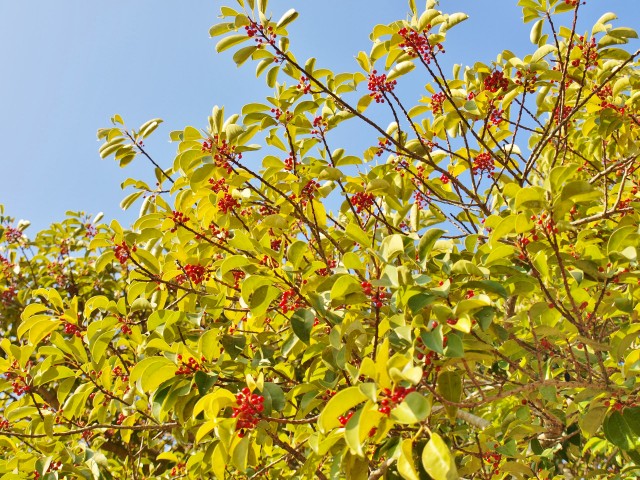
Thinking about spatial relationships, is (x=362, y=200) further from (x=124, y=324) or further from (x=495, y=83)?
(x=124, y=324)

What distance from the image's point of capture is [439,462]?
135cm

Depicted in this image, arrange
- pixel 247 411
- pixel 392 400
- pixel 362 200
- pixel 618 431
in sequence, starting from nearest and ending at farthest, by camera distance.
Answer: pixel 392 400
pixel 247 411
pixel 618 431
pixel 362 200

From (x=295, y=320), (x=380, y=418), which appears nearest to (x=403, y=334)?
(x=380, y=418)

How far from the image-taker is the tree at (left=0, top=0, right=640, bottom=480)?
1.85 m

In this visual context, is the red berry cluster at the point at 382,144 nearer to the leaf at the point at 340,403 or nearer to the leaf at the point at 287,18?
the leaf at the point at 287,18

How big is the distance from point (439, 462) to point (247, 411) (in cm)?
67

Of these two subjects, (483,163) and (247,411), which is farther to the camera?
(483,163)

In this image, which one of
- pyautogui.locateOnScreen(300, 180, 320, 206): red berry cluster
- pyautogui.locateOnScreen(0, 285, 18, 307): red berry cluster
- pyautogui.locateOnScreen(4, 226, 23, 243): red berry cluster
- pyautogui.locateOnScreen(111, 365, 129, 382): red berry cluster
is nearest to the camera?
pyautogui.locateOnScreen(300, 180, 320, 206): red berry cluster

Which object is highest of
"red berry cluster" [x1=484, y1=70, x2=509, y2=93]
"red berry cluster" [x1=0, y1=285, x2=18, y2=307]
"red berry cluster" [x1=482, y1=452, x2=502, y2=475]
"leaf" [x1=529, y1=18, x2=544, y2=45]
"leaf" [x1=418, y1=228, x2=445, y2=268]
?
"red berry cluster" [x1=0, y1=285, x2=18, y2=307]

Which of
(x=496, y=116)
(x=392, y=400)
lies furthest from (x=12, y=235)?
(x=392, y=400)

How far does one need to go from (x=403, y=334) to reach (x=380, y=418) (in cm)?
27

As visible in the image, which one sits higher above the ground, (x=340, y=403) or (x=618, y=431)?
(x=340, y=403)

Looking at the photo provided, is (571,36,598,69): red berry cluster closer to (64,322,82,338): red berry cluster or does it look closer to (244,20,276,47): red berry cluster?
(244,20,276,47): red berry cluster

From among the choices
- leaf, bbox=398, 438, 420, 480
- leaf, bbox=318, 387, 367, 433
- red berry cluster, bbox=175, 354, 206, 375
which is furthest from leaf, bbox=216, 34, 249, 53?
leaf, bbox=398, 438, 420, 480
